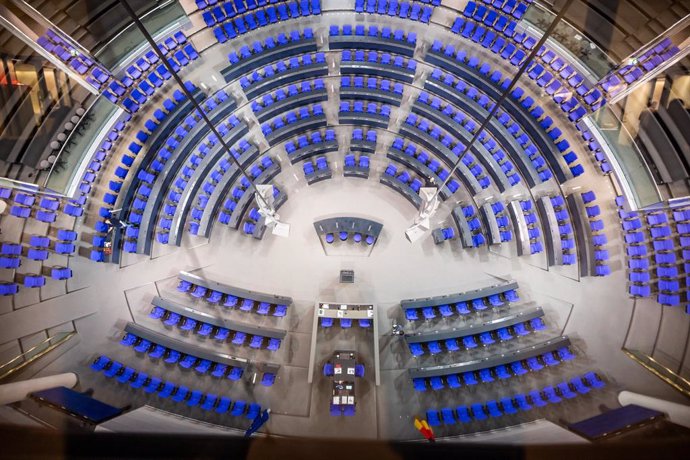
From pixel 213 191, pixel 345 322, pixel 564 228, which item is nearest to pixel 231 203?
pixel 213 191

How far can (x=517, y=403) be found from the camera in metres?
12.2

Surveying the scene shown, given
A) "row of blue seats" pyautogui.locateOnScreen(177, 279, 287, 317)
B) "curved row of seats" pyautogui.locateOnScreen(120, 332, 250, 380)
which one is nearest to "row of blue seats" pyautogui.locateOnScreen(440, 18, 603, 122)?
"row of blue seats" pyautogui.locateOnScreen(177, 279, 287, 317)

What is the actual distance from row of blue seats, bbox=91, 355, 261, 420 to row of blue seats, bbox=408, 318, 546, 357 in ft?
20.4

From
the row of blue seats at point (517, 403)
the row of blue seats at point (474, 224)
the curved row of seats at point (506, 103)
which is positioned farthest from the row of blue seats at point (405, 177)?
the row of blue seats at point (517, 403)

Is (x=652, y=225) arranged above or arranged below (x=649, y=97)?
below

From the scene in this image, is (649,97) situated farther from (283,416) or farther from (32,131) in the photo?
(32,131)

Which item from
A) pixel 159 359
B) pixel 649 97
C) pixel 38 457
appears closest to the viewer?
pixel 38 457

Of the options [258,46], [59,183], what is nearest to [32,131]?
[59,183]

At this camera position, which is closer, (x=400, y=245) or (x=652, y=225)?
(x=652, y=225)

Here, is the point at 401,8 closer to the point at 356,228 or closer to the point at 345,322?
the point at 356,228

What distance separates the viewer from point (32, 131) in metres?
12.0

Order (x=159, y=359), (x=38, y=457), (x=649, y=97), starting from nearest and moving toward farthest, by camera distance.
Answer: (x=38, y=457) → (x=649, y=97) → (x=159, y=359)

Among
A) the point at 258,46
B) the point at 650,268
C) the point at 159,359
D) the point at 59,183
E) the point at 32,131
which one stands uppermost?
the point at 258,46

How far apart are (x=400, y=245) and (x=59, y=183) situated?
481 inches
